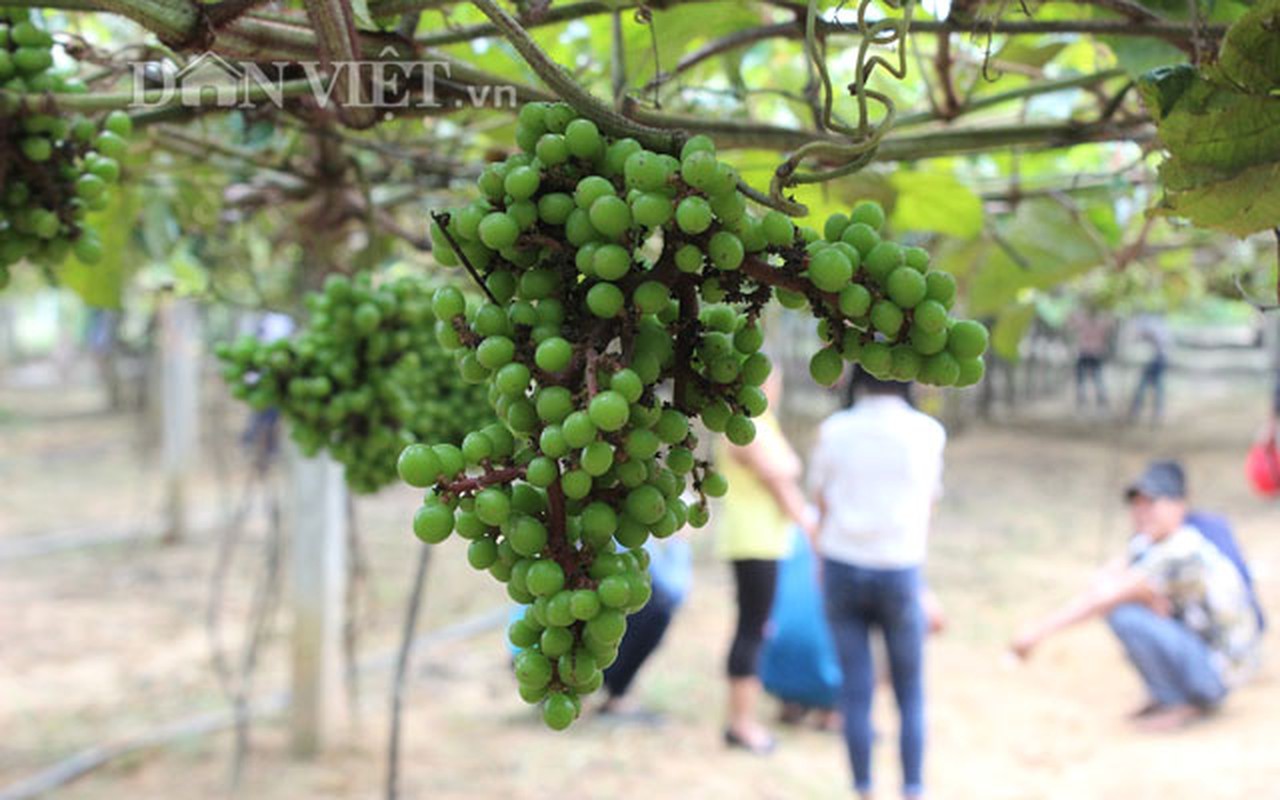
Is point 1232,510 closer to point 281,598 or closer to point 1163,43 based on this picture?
point 281,598

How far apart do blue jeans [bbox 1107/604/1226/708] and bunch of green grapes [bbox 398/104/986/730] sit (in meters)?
4.03

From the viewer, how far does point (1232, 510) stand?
8.42m

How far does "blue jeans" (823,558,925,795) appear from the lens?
3.21 metres

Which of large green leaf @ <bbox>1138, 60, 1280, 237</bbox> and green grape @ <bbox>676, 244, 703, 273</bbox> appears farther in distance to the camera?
large green leaf @ <bbox>1138, 60, 1280, 237</bbox>

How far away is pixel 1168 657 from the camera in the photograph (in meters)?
4.12

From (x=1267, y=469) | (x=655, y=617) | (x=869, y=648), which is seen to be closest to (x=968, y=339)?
(x=869, y=648)

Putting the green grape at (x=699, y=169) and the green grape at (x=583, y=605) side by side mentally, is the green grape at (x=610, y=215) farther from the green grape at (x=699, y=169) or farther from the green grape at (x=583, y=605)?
the green grape at (x=583, y=605)

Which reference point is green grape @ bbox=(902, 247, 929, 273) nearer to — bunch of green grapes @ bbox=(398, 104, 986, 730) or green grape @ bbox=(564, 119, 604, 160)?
bunch of green grapes @ bbox=(398, 104, 986, 730)

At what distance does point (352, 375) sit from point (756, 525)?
244 cm

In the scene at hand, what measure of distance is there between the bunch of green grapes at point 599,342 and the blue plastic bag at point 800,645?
367 centimetres

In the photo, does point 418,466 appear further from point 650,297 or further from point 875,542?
point 875,542

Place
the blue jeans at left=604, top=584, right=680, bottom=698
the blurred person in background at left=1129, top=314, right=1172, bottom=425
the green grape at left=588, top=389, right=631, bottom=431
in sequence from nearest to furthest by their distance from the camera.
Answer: the green grape at left=588, top=389, right=631, bottom=431 → the blue jeans at left=604, top=584, right=680, bottom=698 → the blurred person in background at left=1129, top=314, right=1172, bottom=425

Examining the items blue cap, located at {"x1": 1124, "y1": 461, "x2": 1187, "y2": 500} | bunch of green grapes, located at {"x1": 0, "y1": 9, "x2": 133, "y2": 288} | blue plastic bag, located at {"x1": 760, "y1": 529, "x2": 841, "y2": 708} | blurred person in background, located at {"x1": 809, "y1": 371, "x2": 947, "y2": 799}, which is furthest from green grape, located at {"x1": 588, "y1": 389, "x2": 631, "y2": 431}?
blue cap, located at {"x1": 1124, "y1": 461, "x2": 1187, "y2": 500}

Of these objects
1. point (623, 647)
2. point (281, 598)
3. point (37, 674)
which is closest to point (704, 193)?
point (623, 647)
